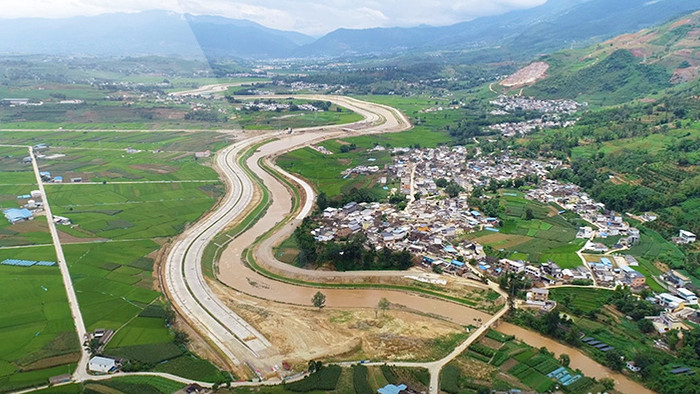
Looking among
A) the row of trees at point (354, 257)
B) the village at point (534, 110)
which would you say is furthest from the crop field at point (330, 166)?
the village at point (534, 110)

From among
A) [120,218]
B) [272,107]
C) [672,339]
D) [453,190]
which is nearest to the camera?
[672,339]

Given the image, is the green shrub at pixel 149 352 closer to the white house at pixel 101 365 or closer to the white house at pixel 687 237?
the white house at pixel 101 365

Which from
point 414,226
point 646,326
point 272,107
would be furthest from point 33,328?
point 272,107

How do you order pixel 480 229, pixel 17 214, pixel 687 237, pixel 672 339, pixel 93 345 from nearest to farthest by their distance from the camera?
pixel 93 345, pixel 672 339, pixel 687 237, pixel 480 229, pixel 17 214

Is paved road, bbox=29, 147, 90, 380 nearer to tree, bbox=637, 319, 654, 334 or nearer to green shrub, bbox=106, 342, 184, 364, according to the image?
green shrub, bbox=106, 342, 184, 364

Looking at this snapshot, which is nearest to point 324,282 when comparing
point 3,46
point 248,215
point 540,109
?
point 248,215

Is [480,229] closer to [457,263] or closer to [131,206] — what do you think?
[457,263]
